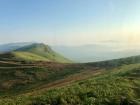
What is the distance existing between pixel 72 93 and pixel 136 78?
58.3 ft

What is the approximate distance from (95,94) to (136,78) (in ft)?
51.6

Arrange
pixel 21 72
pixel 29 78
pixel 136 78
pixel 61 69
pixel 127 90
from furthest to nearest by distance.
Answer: pixel 61 69, pixel 21 72, pixel 29 78, pixel 136 78, pixel 127 90

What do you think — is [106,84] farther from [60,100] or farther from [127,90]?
[60,100]

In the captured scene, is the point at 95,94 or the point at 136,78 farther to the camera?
the point at 136,78

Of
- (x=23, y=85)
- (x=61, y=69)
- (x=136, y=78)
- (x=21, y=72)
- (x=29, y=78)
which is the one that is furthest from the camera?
(x=61, y=69)

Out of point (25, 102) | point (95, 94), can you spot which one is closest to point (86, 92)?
point (95, 94)

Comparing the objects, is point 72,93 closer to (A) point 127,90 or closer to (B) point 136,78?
(A) point 127,90

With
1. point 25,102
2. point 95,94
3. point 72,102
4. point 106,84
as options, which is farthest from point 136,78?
point 25,102

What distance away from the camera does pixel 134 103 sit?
113 feet

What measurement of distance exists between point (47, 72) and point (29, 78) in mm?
8144

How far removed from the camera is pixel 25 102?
1307 inches

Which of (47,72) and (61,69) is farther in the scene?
(61,69)

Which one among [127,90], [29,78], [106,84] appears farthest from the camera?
[29,78]

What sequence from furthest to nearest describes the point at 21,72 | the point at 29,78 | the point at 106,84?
the point at 21,72, the point at 29,78, the point at 106,84
